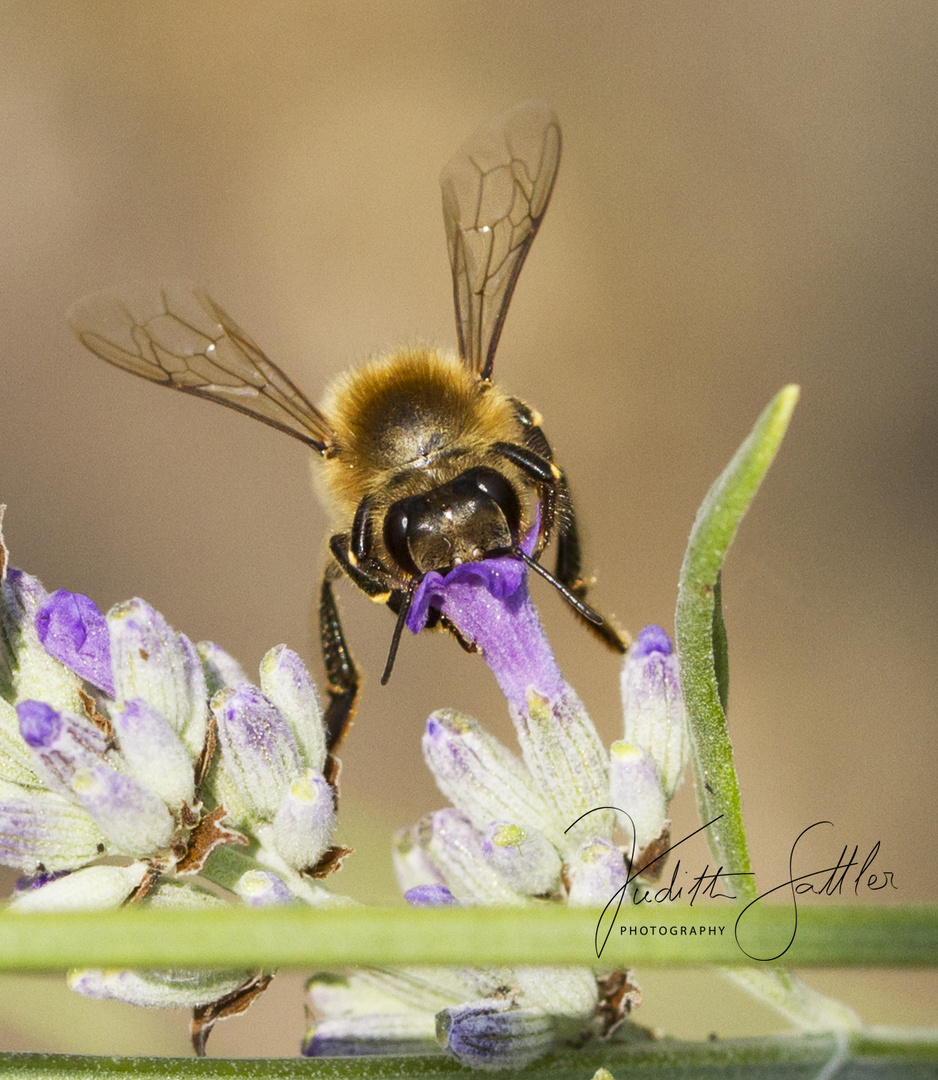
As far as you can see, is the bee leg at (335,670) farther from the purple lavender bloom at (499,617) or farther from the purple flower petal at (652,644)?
the purple flower petal at (652,644)

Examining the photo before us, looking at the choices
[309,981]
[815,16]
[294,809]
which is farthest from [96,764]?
[815,16]

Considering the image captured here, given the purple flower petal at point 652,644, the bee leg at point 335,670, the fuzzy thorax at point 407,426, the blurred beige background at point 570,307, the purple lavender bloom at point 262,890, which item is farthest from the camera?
the blurred beige background at point 570,307

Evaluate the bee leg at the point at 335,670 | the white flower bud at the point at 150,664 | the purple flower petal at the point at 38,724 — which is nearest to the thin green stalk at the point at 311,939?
the purple flower petal at the point at 38,724

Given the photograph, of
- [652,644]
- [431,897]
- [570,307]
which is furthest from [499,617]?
[570,307]

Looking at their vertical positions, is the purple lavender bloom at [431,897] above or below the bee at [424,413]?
below

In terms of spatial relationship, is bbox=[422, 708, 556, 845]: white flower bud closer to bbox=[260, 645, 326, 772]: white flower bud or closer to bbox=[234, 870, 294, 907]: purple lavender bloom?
bbox=[260, 645, 326, 772]: white flower bud

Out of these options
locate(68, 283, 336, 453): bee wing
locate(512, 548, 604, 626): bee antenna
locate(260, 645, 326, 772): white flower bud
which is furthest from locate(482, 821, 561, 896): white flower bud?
locate(68, 283, 336, 453): bee wing

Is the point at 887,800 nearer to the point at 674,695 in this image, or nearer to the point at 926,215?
the point at 926,215
